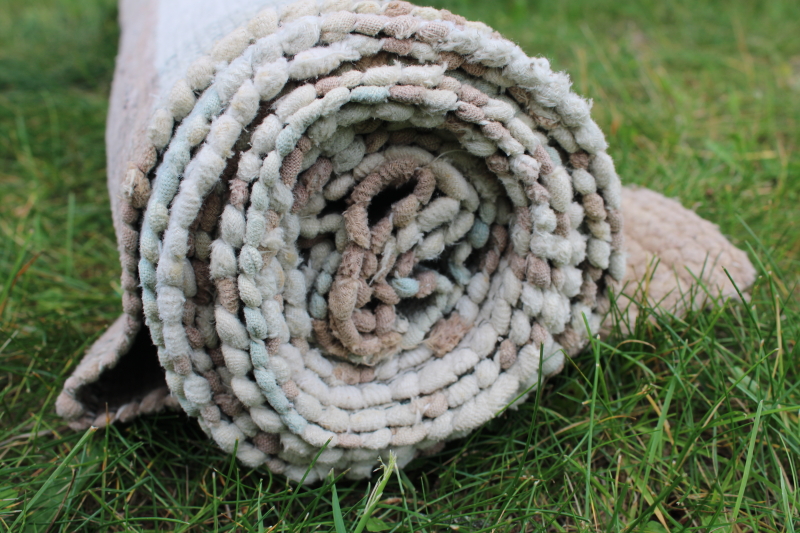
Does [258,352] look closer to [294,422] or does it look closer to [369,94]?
[294,422]

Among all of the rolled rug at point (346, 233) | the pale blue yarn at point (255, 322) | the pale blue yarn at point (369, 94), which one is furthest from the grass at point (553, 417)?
the pale blue yarn at point (369, 94)

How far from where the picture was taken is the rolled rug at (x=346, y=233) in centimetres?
67

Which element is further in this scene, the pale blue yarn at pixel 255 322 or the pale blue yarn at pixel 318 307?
the pale blue yarn at pixel 318 307

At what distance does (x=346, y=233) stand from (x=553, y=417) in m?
0.40

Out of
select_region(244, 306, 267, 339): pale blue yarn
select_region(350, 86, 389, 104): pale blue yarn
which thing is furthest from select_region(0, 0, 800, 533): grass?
select_region(350, 86, 389, 104): pale blue yarn

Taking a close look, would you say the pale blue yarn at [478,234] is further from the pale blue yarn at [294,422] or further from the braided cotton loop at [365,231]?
the pale blue yarn at [294,422]

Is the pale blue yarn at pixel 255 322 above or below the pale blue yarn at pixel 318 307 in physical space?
above

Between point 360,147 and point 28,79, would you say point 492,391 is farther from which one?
point 28,79

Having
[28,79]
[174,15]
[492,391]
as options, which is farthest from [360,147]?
[28,79]

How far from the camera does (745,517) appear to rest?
2.40 feet

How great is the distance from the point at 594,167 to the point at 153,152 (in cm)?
54

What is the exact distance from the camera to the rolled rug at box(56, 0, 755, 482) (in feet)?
2.19

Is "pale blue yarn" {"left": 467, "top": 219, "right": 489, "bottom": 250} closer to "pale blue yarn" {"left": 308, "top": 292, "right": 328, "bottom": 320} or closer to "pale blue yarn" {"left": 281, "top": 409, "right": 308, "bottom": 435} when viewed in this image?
"pale blue yarn" {"left": 308, "top": 292, "right": 328, "bottom": 320}

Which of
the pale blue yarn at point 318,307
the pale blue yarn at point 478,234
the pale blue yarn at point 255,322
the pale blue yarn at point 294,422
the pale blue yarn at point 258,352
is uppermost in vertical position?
the pale blue yarn at point 478,234
